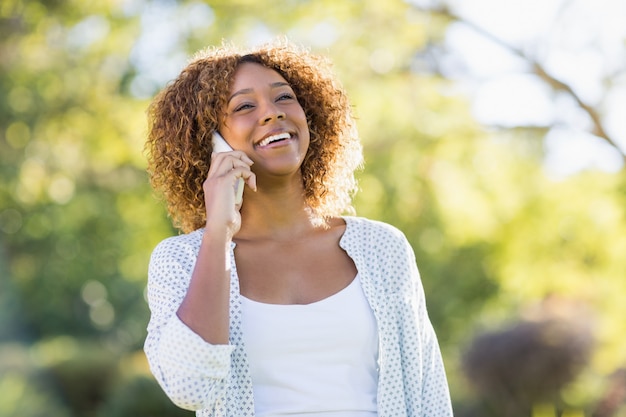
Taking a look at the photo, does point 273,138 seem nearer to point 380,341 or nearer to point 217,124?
point 217,124

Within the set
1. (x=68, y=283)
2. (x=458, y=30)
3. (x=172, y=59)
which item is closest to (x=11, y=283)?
(x=68, y=283)

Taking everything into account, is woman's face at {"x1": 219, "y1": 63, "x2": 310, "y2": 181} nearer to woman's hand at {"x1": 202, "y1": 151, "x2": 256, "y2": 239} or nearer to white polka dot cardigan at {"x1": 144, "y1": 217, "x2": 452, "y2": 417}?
woman's hand at {"x1": 202, "y1": 151, "x2": 256, "y2": 239}

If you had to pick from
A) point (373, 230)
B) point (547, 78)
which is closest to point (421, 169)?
point (547, 78)

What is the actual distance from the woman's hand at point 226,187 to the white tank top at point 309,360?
25cm

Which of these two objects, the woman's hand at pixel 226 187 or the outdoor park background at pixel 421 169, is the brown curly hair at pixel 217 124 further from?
the outdoor park background at pixel 421 169

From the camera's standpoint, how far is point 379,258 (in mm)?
3256

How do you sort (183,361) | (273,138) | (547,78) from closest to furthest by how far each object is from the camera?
(183,361) < (273,138) < (547,78)

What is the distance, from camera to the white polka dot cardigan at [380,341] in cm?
272

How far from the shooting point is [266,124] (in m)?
3.21

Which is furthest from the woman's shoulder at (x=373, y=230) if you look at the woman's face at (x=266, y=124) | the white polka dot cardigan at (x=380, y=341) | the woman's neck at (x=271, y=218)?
the woman's face at (x=266, y=124)

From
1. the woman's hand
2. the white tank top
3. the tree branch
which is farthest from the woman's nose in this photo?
the tree branch

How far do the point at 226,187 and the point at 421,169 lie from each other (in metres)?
8.51

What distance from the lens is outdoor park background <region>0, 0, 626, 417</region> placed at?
9.96 meters

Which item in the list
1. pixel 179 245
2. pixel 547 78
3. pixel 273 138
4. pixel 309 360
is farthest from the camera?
pixel 547 78
